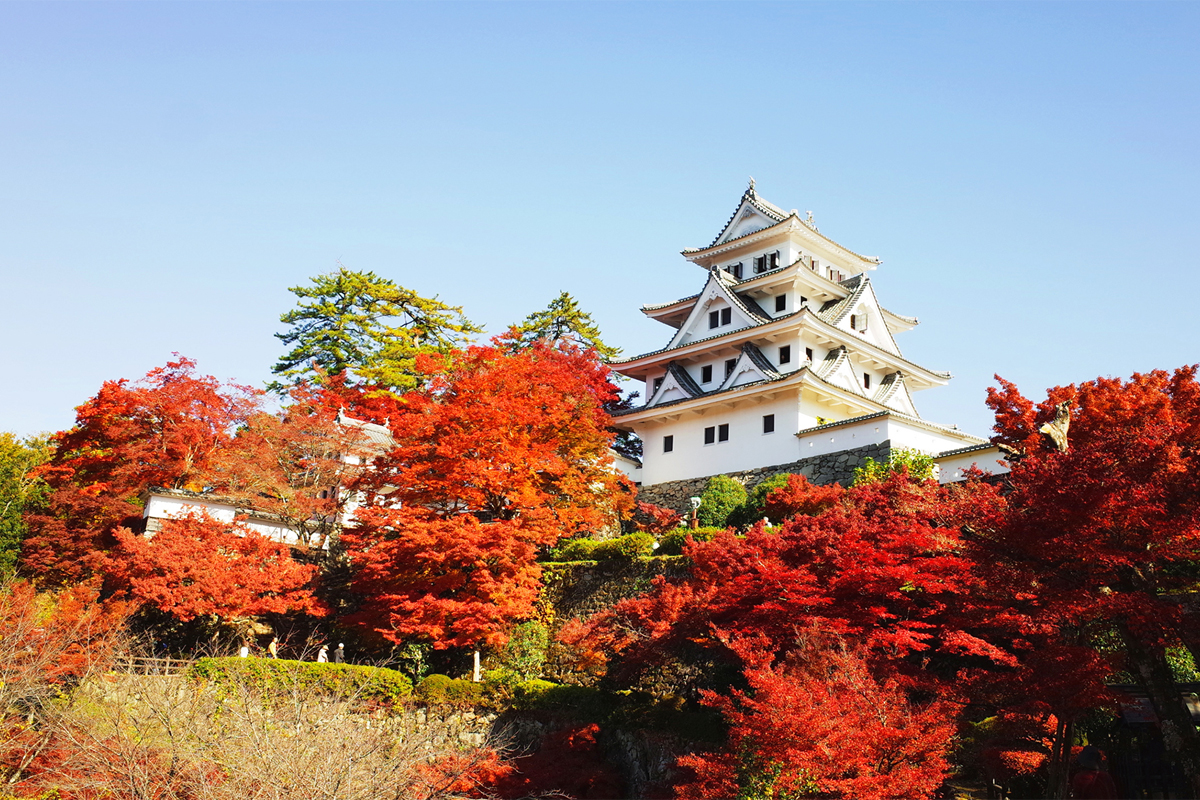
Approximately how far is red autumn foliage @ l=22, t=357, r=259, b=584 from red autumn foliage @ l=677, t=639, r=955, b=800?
66.2ft

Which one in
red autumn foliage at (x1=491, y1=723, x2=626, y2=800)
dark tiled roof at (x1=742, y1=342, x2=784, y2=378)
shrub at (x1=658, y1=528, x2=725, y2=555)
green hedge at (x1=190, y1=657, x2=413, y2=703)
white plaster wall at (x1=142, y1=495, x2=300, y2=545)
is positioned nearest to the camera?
red autumn foliage at (x1=491, y1=723, x2=626, y2=800)

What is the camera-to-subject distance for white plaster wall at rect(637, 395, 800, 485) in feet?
99.5

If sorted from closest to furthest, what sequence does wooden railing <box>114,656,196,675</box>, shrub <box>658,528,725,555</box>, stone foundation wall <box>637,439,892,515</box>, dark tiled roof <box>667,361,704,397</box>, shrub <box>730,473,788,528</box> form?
wooden railing <box>114,656,196,675</box>, shrub <box>658,528,725,555</box>, shrub <box>730,473,788,528</box>, stone foundation wall <box>637,439,892,515</box>, dark tiled roof <box>667,361,704,397</box>

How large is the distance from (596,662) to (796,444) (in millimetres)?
11892

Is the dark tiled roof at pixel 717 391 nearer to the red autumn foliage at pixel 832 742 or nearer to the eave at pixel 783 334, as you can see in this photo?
the eave at pixel 783 334

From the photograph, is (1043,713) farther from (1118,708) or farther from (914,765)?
(914,765)

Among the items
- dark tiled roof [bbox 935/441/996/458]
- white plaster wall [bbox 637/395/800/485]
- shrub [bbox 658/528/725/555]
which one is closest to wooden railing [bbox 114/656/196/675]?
shrub [bbox 658/528/725/555]

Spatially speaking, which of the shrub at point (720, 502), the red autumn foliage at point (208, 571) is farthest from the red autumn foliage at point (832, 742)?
the shrub at point (720, 502)

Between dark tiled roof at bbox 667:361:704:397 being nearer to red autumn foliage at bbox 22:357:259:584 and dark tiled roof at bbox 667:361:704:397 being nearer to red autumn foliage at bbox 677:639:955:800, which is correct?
red autumn foliage at bbox 22:357:259:584

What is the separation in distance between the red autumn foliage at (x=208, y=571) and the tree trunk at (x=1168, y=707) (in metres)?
18.6

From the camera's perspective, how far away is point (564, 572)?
2558cm

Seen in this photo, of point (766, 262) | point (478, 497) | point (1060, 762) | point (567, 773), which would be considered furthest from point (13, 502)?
point (1060, 762)

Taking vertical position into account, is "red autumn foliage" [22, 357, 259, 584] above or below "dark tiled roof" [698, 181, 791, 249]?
below

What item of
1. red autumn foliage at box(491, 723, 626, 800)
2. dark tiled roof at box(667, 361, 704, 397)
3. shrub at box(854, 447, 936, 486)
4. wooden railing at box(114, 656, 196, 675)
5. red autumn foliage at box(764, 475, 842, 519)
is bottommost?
red autumn foliage at box(491, 723, 626, 800)
